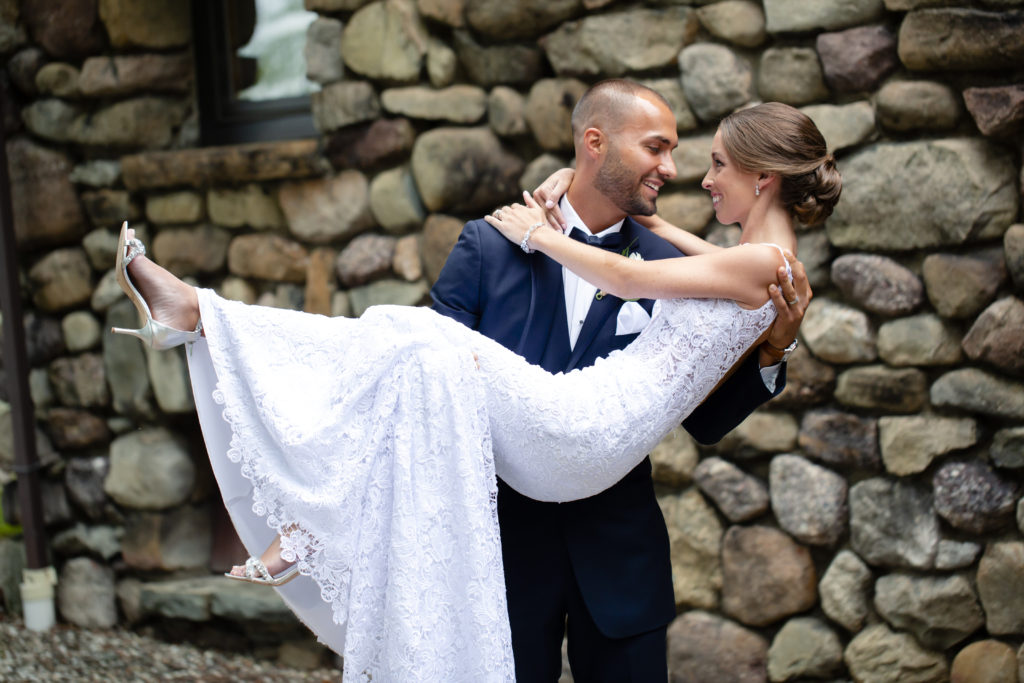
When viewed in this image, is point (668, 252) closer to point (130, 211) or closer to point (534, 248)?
point (534, 248)

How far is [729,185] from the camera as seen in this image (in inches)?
79.0

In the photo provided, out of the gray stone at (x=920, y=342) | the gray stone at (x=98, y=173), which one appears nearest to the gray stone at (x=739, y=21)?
the gray stone at (x=920, y=342)

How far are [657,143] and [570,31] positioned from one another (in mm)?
1098

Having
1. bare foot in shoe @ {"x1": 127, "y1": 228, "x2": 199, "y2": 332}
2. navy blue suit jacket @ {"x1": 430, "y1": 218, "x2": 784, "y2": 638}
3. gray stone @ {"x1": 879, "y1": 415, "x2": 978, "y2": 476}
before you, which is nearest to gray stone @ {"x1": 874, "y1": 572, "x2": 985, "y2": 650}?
gray stone @ {"x1": 879, "y1": 415, "x2": 978, "y2": 476}

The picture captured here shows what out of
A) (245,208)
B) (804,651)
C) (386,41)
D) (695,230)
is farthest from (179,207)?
(804,651)

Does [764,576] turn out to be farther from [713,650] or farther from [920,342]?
[920,342]

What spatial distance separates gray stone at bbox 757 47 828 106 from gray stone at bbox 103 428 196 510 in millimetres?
2571

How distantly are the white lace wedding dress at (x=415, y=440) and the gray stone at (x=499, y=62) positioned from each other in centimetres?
145

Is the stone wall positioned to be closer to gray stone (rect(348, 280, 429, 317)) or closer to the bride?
gray stone (rect(348, 280, 429, 317))

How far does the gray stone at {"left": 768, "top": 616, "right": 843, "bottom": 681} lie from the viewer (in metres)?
2.87

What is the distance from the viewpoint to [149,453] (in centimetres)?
386

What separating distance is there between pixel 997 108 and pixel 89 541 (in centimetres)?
360

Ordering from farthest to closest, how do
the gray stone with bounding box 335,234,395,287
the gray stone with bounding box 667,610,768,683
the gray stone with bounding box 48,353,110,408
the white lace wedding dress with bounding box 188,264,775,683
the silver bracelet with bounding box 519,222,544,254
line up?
the gray stone with bounding box 48,353,110,408
the gray stone with bounding box 335,234,395,287
the gray stone with bounding box 667,610,768,683
the silver bracelet with bounding box 519,222,544,254
the white lace wedding dress with bounding box 188,264,775,683

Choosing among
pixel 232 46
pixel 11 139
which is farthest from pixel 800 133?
pixel 11 139
